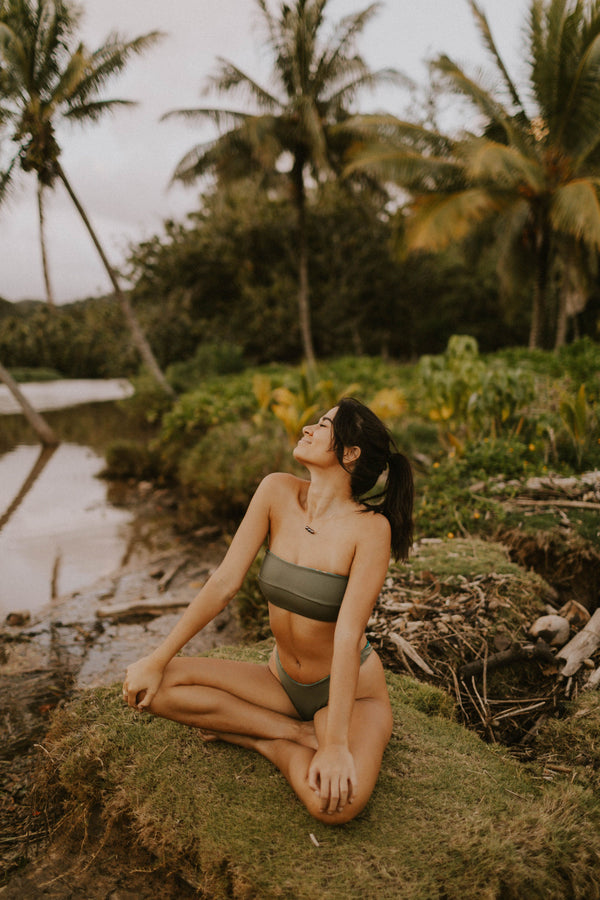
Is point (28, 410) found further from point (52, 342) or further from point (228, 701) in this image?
point (52, 342)

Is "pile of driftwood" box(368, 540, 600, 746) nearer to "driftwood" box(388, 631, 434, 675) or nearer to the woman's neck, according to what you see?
"driftwood" box(388, 631, 434, 675)

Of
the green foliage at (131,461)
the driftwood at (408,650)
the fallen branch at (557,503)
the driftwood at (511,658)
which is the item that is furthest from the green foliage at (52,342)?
the driftwood at (511,658)

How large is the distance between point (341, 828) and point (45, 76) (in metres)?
12.7

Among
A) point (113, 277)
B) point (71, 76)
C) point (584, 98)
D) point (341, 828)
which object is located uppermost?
point (71, 76)

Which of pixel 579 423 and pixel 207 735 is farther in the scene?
pixel 579 423

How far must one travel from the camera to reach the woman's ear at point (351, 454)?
79.4 inches

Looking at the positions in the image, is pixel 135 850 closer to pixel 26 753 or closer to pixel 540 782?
pixel 26 753

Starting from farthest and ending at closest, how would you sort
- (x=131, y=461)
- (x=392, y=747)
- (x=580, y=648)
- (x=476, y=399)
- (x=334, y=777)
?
1. (x=131, y=461)
2. (x=476, y=399)
3. (x=580, y=648)
4. (x=392, y=747)
5. (x=334, y=777)

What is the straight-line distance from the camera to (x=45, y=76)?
35.1 ft

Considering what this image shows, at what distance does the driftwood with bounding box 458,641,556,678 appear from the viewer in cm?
314

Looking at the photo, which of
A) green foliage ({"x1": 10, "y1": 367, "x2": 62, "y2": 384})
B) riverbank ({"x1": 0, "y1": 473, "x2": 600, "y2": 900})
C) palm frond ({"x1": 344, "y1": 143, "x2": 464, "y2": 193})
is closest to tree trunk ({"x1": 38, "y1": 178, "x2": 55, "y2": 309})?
palm frond ({"x1": 344, "y1": 143, "x2": 464, "y2": 193})

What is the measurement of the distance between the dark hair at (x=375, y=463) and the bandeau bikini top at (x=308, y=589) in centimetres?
29

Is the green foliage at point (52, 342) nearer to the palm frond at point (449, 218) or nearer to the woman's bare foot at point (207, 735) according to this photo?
the palm frond at point (449, 218)

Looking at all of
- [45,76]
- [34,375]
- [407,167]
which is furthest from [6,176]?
[34,375]
